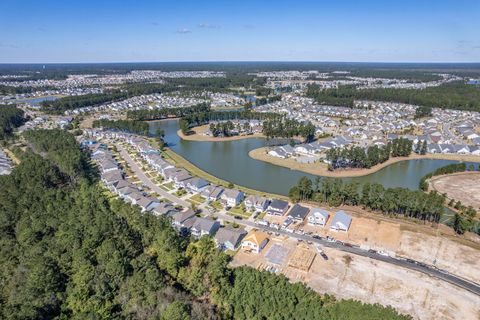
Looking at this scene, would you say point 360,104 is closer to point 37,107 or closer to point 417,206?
point 417,206

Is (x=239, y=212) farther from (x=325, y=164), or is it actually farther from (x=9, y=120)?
(x=9, y=120)

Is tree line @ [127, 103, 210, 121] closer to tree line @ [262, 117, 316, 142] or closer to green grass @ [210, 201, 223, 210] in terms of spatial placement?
tree line @ [262, 117, 316, 142]

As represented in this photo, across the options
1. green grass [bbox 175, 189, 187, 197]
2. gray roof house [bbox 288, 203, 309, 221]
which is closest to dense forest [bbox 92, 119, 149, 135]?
green grass [bbox 175, 189, 187, 197]

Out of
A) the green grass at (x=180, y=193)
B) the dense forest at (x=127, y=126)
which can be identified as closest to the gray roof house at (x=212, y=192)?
the green grass at (x=180, y=193)

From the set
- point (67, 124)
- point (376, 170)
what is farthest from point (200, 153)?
point (67, 124)

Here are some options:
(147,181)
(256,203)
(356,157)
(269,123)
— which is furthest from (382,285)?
(269,123)

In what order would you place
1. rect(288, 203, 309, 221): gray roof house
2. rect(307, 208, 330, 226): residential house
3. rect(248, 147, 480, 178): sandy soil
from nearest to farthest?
rect(307, 208, 330, 226): residential house
rect(288, 203, 309, 221): gray roof house
rect(248, 147, 480, 178): sandy soil
